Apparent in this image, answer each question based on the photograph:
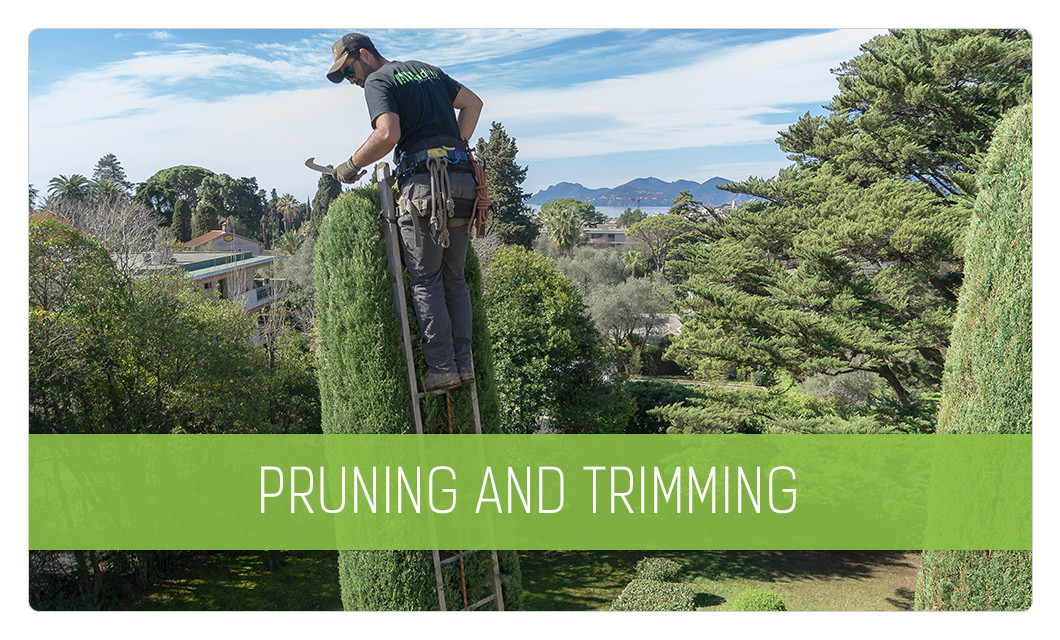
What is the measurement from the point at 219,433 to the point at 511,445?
594 centimetres

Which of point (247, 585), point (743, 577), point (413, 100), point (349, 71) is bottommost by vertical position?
point (743, 577)

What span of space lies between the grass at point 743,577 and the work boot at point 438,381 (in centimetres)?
899

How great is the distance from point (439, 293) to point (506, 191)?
30.2 m

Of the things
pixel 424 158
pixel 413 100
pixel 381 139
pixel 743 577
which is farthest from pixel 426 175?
pixel 743 577

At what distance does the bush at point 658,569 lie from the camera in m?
13.8

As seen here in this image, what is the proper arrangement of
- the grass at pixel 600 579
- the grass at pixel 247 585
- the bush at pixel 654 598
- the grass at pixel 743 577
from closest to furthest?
the grass at pixel 247 585 < the bush at pixel 654 598 < the grass at pixel 600 579 < the grass at pixel 743 577

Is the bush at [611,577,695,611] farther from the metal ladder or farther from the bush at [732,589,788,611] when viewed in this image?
the metal ladder

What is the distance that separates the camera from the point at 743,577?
1441 centimetres

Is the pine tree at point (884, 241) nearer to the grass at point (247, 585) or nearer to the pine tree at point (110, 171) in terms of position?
the grass at point (247, 585)

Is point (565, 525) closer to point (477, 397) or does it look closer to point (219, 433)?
point (219, 433)

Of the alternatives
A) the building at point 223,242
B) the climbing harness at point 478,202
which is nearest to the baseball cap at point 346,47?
the climbing harness at point 478,202

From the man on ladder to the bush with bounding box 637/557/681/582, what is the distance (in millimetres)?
10104

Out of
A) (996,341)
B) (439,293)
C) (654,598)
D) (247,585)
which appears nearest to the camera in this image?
(439,293)

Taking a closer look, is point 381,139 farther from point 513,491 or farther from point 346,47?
point 513,491
